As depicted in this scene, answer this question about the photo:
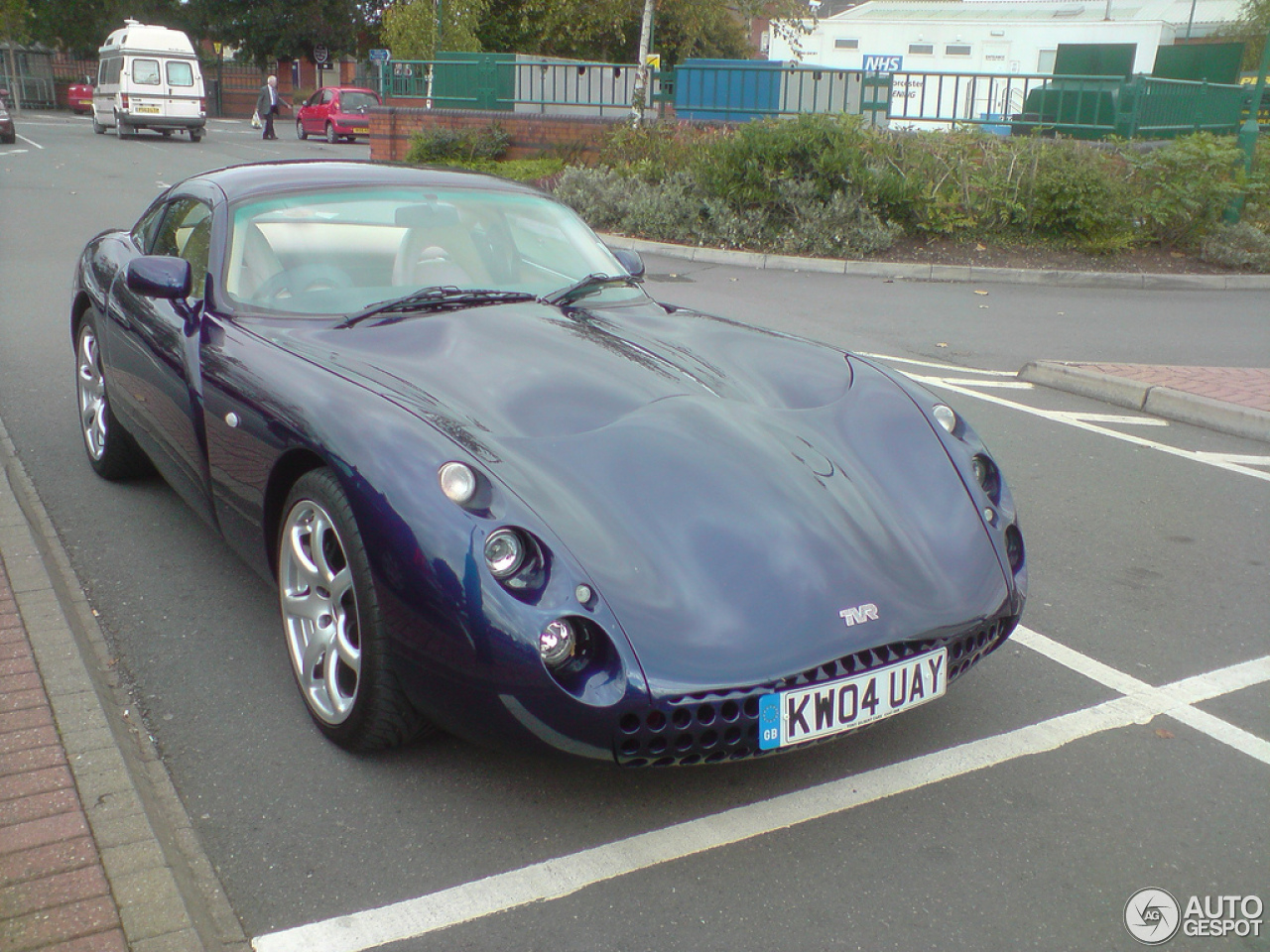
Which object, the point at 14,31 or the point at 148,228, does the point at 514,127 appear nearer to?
the point at 148,228

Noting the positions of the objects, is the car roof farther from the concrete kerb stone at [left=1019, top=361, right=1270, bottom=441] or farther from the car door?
the concrete kerb stone at [left=1019, top=361, right=1270, bottom=441]

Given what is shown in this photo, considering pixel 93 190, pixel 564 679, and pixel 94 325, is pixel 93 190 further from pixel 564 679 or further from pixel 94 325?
A: pixel 564 679

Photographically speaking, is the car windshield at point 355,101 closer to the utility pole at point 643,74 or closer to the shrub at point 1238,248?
the utility pole at point 643,74

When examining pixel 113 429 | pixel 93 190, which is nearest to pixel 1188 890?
pixel 113 429

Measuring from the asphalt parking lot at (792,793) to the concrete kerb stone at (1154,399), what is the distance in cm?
174

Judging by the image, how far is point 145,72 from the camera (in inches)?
1296

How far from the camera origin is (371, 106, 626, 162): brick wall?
20234mm

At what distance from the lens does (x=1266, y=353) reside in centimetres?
927

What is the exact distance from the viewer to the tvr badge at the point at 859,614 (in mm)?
2672

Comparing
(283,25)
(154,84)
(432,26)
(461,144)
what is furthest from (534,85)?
(283,25)

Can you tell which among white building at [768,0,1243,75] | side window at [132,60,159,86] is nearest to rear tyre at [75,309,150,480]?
side window at [132,60,159,86]

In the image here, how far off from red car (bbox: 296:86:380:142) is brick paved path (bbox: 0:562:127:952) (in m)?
34.5

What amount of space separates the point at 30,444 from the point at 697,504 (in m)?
4.22

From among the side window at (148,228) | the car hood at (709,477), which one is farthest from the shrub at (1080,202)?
the side window at (148,228)
